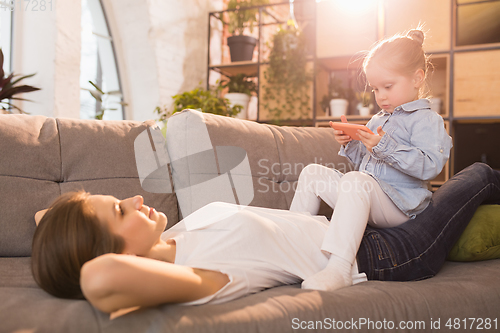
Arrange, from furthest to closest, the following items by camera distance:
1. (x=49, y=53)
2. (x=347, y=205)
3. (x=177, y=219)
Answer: (x=49, y=53) < (x=177, y=219) < (x=347, y=205)

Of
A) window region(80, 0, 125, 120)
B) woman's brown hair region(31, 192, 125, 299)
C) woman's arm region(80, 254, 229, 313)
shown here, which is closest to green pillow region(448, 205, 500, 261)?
woman's arm region(80, 254, 229, 313)

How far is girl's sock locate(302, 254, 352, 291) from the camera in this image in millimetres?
1032

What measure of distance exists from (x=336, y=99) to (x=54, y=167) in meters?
2.47

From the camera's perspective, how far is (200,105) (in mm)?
3361

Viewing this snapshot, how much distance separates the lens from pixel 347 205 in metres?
1.18

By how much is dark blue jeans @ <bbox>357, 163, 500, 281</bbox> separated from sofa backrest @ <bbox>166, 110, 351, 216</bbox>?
500 mm

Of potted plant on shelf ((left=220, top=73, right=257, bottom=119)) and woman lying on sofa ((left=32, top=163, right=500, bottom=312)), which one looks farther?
potted plant on shelf ((left=220, top=73, right=257, bottom=119))

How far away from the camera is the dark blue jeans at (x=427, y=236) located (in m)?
1.19

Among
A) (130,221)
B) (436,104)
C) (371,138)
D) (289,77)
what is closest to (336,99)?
(289,77)

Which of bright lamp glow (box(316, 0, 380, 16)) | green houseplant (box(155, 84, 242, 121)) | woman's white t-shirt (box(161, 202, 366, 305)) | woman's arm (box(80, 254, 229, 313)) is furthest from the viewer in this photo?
green houseplant (box(155, 84, 242, 121))

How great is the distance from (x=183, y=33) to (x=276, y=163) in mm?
2644

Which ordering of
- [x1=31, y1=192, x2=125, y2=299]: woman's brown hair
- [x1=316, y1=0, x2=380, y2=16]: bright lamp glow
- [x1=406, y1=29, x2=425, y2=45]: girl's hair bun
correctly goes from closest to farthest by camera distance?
[x1=31, y1=192, x2=125, y2=299]: woman's brown hair, [x1=406, y1=29, x2=425, y2=45]: girl's hair bun, [x1=316, y1=0, x2=380, y2=16]: bright lamp glow

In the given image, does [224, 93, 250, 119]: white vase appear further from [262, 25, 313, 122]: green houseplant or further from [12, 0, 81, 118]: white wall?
[12, 0, 81, 118]: white wall

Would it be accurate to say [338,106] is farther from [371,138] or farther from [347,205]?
[347,205]
